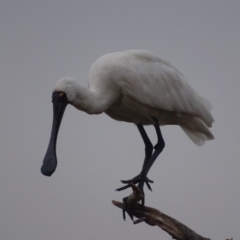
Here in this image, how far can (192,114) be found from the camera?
7562 millimetres

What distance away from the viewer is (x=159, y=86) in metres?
7.28

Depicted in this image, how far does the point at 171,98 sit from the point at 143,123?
16.7 inches

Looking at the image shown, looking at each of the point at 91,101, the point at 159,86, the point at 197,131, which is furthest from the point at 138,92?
the point at 197,131

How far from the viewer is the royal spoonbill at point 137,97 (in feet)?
22.4

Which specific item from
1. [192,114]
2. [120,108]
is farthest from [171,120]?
[120,108]

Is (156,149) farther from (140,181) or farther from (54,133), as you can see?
(54,133)

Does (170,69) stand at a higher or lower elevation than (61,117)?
higher

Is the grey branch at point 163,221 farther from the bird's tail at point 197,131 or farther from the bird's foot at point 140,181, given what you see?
the bird's tail at point 197,131

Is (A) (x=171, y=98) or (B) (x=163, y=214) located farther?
(A) (x=171, y=98)

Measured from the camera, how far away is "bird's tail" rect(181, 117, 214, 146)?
7.78 metres

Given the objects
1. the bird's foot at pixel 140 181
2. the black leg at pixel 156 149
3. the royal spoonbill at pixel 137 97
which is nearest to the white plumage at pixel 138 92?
the royal spoonbill at pixel 137 97

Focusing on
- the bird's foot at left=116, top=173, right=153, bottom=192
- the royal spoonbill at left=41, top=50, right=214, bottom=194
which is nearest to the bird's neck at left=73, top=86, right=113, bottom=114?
the royal spoonbill at left=41, top=50, right=214, bottom=194

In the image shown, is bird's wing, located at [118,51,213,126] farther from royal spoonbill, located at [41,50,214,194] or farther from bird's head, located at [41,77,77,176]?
bird's head, located at [41,77,77,176]

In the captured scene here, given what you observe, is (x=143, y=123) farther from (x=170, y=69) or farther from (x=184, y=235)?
(x=184, y=235)
